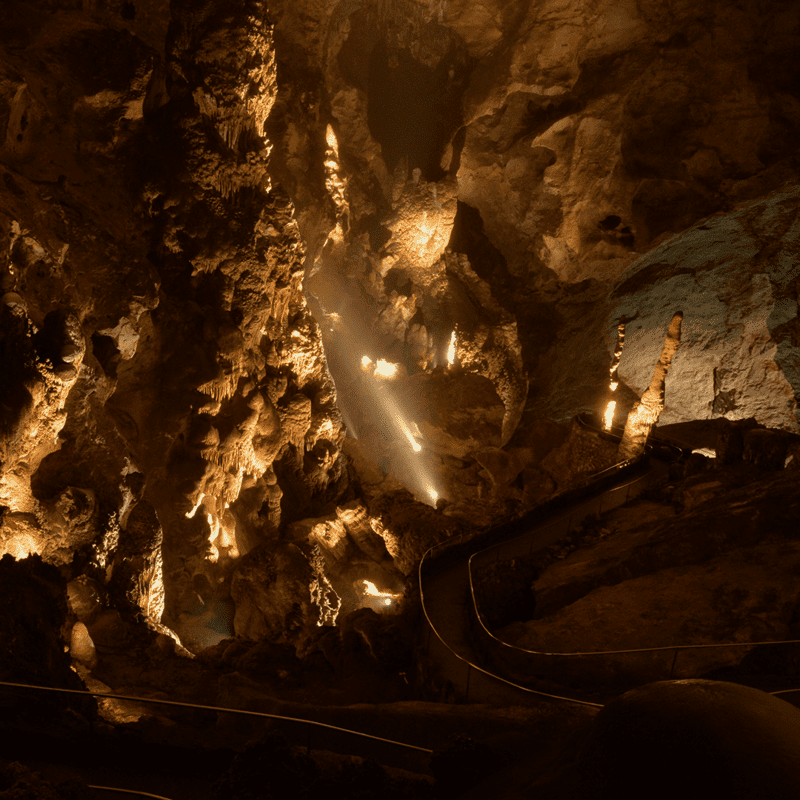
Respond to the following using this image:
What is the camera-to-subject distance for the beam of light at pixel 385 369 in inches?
880

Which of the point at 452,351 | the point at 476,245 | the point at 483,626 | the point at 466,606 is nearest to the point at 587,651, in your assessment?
the point at 483,626

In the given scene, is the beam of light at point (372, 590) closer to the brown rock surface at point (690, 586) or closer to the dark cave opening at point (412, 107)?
the brown rock surface at point (690, 586)

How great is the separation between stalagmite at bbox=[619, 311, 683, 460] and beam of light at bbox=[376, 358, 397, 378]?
31.0 ft

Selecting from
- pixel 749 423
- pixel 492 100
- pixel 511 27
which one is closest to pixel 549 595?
pixel 749 423

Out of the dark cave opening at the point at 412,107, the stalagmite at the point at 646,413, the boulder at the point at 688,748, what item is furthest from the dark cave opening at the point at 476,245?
the boulder at the point at 688,748

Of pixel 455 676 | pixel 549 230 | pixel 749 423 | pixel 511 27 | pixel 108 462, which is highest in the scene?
pixel 511 27

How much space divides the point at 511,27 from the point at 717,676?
17.8 meters

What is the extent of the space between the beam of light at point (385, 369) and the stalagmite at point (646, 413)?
9454 millimetres

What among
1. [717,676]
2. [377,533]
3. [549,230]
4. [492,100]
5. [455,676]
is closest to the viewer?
[717,676]

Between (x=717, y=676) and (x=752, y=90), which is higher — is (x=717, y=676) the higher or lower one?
the lower one

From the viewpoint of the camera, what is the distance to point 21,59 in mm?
11633

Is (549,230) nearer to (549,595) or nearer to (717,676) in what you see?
(549,595)

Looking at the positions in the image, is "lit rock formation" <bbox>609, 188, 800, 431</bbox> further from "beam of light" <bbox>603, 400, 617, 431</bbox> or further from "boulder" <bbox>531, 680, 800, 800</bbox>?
"boulder" <bbox>531, 680, 800, 800</bbox>

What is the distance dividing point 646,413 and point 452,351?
26.5 feet
